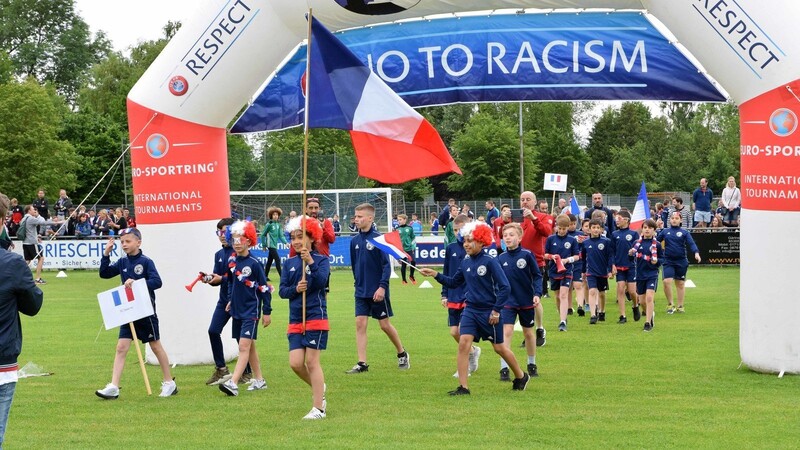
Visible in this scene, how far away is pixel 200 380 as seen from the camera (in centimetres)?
1156

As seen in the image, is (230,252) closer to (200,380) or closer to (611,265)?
Answer: (200,380)

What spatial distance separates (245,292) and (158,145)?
109 inches

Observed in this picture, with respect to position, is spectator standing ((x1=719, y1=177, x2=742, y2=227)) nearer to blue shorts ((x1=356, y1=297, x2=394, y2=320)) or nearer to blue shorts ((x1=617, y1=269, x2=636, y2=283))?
→ blue shorts ((x1=617, y1=269, x2=636, y2=283))

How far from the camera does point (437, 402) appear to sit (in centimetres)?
991

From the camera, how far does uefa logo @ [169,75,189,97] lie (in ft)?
39.7

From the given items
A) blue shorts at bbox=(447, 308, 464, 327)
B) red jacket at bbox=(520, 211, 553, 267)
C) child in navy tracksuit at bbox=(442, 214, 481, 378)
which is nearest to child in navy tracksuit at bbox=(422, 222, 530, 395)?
child in navy tracksuit at bbox=(442, 214, 481, 378)

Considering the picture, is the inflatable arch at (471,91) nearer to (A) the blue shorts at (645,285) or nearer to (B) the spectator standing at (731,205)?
(A) the blue shorts at (645,285)

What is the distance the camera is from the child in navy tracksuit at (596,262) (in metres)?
16.8

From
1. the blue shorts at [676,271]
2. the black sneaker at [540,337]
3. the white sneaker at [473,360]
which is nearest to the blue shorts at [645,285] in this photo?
the blue shorts at [676,271]

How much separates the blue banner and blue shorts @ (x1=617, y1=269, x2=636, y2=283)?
5397mm

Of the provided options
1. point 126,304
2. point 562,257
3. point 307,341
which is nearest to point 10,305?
point 307,341

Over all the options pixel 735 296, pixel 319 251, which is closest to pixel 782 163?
pixel 319 251

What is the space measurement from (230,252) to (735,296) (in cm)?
1344

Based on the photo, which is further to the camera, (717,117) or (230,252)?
(717,117)
